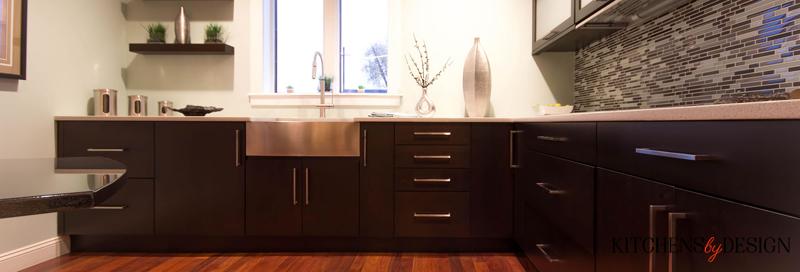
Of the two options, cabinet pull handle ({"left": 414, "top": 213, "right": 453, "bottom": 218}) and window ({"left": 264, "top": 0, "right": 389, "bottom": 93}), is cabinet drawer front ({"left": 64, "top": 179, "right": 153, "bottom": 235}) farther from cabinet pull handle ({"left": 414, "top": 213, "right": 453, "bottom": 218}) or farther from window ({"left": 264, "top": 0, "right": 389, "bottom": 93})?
cabinet pull handle ({"left": 414, "top": 213, "right": 453, "bottom": 218})

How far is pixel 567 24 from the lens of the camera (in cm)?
206

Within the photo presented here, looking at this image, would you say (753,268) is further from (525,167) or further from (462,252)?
(462,252)

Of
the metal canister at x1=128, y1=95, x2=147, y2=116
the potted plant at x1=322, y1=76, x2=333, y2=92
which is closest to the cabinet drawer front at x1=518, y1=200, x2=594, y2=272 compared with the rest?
the potted plant at x1=322, y1=76, x2=333, y2=92

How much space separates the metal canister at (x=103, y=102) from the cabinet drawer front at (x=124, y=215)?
0.51 meters

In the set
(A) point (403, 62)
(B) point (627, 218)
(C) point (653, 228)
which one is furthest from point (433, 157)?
(C) point (653, 228)

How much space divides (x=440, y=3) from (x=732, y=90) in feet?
5.97

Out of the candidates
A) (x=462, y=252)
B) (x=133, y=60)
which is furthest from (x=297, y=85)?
(x=462, y=252)

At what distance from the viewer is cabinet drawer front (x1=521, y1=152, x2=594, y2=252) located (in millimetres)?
1375

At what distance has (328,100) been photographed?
2830 millimetres

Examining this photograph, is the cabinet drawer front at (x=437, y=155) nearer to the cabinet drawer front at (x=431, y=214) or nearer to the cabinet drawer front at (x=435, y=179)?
the cabinet drawer front at (x=435, y=179)

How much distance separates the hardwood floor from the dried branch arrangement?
1.14 metres

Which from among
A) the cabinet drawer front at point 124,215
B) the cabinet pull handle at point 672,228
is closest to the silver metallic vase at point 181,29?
the cabinet drawer front at point 124,215

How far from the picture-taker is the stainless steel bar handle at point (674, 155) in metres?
0.81

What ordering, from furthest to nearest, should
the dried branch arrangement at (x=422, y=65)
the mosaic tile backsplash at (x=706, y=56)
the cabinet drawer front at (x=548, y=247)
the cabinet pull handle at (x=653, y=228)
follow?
1. the dried branch arrangement at (x=422, y=65)
2. the cabinet drawer front at (x=548, y=247)
3. the mosaic tile backsplash at (x=706, y=56)
4. the cabinet pull handle at (x=653, y=228)
